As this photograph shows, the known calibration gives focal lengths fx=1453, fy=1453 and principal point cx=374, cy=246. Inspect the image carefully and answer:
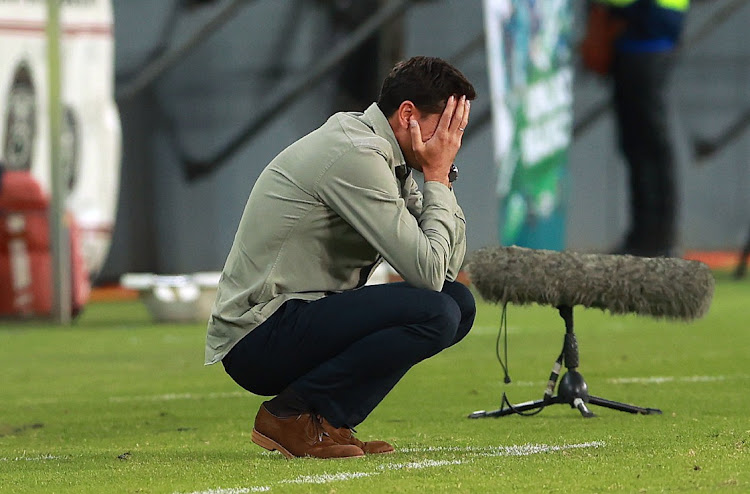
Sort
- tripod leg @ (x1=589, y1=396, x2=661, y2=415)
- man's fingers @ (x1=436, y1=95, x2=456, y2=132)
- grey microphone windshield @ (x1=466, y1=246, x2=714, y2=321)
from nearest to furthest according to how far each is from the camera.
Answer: man's fingers @ (x1=436, y1=95, x2=456, y2=132), grey microphone windshield @ (x1=466, y1=246, x2=714, y2=321), tripod leg @ (x1=589, y1=396, x2=661, y2=415)

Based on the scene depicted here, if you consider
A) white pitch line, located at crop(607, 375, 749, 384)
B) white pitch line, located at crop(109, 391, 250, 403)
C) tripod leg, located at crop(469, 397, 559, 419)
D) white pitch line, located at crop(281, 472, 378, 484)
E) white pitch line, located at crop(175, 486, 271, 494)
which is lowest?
white pitch line, located at crop(109, 391, 250, 403)

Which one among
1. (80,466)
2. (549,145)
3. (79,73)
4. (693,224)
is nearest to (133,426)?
(80,466)

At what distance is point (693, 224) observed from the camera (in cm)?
1436

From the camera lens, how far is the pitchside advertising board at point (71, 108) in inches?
381

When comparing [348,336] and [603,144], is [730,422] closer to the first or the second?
[348,336]

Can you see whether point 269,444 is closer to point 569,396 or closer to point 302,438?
point 302,438

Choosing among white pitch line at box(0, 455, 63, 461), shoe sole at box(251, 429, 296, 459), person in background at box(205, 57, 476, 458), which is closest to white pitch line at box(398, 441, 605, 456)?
person in background at box(205, 57, 476, 458)

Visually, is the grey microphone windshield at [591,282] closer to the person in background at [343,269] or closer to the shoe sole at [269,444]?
the person in background at [343,269]

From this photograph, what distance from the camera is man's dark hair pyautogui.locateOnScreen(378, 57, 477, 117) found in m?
3.73

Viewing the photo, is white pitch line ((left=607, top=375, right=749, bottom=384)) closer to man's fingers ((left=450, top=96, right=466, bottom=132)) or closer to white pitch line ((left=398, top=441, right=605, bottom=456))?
white pitch line ((left=398, top=441, right=605, bottom=456))

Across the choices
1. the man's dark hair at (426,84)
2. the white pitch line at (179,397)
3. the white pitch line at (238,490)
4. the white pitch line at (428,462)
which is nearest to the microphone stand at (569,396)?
the white pitch line at (428,462)

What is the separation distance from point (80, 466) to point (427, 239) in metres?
1.08

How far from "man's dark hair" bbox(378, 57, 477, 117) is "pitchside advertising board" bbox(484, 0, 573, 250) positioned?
20.8 ft

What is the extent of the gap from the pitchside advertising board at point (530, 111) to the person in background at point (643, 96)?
66.6 inches
